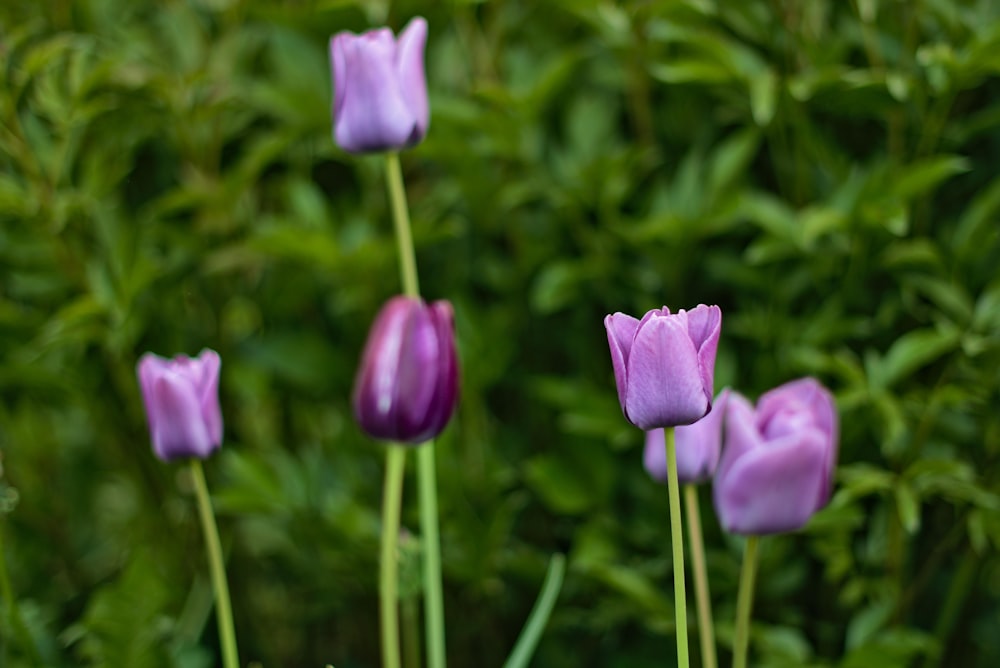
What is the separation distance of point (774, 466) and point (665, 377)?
15 centimetres

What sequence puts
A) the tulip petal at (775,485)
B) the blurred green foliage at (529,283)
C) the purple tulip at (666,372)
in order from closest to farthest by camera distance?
the purple tulip at (666,372)
the tulip petal at (775,485)
the blurred green foliage at (529,283)

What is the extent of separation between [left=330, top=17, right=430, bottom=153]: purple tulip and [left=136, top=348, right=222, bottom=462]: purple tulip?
0.55 ft

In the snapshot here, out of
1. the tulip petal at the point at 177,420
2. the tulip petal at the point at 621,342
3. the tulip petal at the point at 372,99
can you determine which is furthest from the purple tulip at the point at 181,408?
the tulip petal at the point at 621,342

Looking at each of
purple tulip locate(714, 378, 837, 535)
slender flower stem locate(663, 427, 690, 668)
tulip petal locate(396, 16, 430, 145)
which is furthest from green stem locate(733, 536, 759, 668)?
tulip petal locate(396, 16, 430, 145)

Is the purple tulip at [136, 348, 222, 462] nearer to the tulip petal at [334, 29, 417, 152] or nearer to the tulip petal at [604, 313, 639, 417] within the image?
the tulip petal at [334, 29, 417, 152]

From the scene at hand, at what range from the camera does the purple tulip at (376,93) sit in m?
0.69

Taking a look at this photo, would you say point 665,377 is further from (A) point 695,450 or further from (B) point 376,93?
(B) point 376,93

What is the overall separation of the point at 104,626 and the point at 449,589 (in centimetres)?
39

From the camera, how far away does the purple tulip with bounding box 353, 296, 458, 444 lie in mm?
668

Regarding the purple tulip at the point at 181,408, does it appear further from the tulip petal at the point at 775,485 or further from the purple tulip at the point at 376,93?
the tulip petal at the point at 775,485

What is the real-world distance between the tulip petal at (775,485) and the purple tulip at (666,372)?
129mm

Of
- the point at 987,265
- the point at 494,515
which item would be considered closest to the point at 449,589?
the point at 494,515

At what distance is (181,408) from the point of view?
679 mm

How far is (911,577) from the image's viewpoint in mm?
1037
